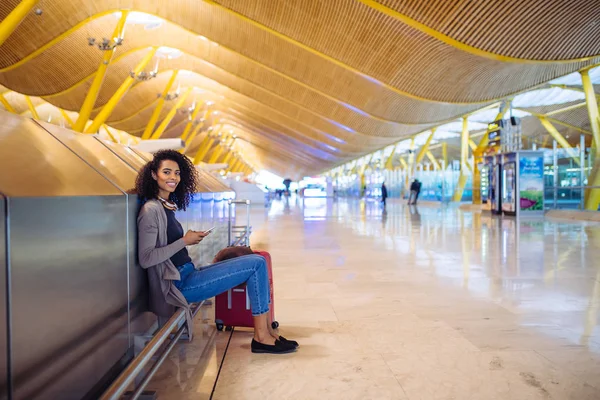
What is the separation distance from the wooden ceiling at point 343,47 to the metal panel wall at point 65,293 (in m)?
14.1

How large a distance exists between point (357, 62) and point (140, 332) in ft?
63.7

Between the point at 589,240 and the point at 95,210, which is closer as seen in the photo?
the point at 95,210

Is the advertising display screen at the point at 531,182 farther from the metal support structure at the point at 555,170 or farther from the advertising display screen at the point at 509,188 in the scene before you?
the metal support structure at the point at 555,170

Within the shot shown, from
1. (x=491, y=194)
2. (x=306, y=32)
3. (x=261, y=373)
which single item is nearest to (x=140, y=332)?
(x=261, y=373)

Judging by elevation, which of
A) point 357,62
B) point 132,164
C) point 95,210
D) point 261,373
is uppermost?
point 357,62

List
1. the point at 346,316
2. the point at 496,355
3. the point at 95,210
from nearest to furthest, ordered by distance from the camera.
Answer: the point at 95,210 < the point at 496,355 < the point at 346,316

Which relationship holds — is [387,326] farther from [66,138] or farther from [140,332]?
[66,138]

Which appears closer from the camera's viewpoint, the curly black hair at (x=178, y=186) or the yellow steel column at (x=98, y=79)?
the curly black hair at (x=178, y=186)

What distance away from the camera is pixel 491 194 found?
2247 cm

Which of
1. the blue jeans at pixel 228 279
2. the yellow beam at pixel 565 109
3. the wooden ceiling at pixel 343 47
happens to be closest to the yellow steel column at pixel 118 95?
the wooden ceiling at pixel 343 47

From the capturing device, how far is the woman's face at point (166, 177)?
136 inches

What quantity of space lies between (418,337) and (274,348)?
1096mm

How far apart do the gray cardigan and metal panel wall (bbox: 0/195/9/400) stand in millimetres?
1404

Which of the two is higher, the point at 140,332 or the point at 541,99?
the point at 541,99
